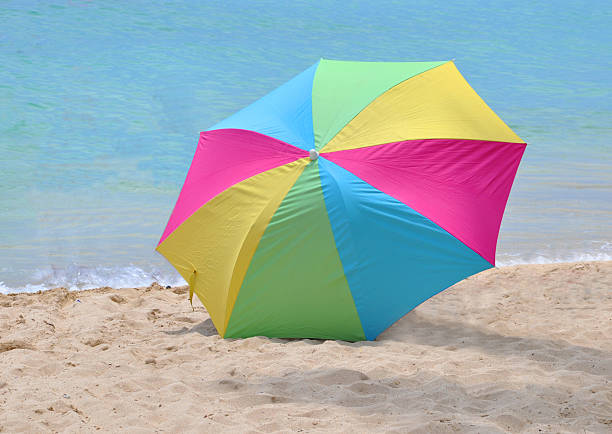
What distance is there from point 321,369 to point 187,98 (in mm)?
11211

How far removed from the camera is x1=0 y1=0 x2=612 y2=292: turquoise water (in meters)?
7.50

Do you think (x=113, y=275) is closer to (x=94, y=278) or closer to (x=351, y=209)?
(x=94, y=278)

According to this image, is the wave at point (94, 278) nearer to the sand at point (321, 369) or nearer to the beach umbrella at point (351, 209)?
the sand at point (321, 369)

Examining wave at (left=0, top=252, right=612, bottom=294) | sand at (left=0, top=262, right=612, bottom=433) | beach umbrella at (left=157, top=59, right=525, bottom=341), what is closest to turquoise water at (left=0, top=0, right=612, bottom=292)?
wave at (left=0, top=252, right=612, bottom=294)

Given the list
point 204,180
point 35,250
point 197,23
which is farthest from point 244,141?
point 197,23

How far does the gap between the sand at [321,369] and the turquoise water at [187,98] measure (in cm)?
161

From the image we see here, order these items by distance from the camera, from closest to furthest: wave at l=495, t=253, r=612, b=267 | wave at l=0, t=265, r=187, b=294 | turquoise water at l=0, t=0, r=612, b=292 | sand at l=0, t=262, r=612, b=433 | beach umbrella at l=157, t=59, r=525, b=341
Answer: sand at l=0, t=262, r=612, b=433 → beach umbrella at l=157, t=59, r=525, b=341 → wave at l=0, t=265, r=187, b=294 → wave at l=495, t=253, r=612, b=267 → turquoise water at l=0, t=0, r=612, b=292

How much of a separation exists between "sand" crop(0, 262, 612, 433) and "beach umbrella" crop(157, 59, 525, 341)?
0.31m

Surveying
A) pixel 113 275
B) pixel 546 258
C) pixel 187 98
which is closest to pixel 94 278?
pixel 113 275

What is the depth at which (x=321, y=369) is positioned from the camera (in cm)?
386

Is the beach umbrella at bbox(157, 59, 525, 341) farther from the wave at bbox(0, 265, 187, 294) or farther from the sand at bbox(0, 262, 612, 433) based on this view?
the wave at bbox(0, 265, 187, 294)

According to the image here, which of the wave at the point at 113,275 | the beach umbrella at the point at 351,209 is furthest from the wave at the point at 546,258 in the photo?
the beach umbrella at the point at 351,209

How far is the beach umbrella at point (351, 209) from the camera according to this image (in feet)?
13.8

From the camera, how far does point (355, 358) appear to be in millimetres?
4055
